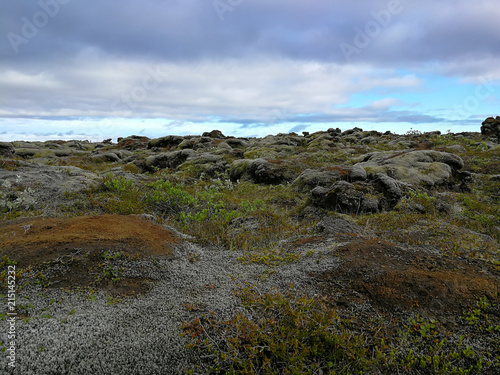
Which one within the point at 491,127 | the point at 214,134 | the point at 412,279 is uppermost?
the point at 214,134

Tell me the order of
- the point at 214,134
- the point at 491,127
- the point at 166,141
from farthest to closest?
the point at 214,134, the point at 166,141, the point at 491,127

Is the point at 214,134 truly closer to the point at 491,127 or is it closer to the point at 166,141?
the point at 166,141

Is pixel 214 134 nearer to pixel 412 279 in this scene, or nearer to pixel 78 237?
pixel 78 237

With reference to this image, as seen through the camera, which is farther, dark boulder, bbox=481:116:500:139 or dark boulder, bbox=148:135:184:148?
dark boulder, bbox=148:135:184:148

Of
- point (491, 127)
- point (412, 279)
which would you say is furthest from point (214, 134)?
point (412, 279)

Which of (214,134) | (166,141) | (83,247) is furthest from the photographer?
(214,134)

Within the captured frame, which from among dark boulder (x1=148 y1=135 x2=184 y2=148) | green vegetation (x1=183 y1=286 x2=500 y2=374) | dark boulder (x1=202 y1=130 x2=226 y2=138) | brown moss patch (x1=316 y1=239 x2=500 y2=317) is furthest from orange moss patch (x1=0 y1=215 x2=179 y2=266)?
dark boulder (x1=202 y1=130 x2=226 y2=138)

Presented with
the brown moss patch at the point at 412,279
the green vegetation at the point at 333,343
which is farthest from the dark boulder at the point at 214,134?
the green vegetation at the point at 333,343

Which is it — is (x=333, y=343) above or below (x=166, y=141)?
below

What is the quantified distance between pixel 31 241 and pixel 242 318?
512cm

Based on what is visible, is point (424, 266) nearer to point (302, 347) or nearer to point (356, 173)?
point (302, 347)

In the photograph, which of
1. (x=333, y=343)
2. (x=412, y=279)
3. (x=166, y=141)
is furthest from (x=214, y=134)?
(x=333, y=343)

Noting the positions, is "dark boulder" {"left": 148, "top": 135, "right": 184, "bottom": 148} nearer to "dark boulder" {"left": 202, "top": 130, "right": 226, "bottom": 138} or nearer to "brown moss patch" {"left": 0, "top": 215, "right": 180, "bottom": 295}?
"dark boulder" {"left": 202, "top": 130, "right": 226, "bottom": 138}

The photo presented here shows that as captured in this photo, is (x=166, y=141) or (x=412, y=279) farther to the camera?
(x=166, y=141)
